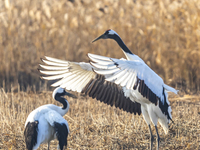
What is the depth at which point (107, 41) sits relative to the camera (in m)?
9.63

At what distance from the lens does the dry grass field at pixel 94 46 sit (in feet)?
23.1

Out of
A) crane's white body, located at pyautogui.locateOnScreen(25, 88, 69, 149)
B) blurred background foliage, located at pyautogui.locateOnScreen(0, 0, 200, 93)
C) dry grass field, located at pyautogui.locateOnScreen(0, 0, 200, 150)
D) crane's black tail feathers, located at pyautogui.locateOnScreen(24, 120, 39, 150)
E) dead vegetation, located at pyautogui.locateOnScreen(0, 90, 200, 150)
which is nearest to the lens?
crane's black tail feathers, located at pyautogui.locateOnScreen(24, 120, 39, 150)

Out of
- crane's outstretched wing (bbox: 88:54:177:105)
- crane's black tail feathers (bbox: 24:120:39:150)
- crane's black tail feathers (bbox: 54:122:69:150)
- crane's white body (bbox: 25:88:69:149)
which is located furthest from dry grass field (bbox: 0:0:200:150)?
crane's outstretched wing (bbox: 88:54:177:105)

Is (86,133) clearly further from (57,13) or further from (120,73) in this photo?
(57,13)

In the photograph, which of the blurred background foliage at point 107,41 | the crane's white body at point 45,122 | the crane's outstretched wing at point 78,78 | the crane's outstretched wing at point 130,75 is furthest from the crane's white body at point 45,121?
the blurred background foliage at point 107,41

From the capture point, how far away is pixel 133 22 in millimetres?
10102

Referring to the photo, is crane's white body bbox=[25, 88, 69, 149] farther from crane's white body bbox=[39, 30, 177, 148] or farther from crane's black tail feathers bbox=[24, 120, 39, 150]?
crane's white body bbox=[39, 30, 177, 148]

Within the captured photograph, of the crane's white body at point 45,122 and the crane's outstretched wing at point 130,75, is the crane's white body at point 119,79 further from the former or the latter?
the crane's white body at point 45,122

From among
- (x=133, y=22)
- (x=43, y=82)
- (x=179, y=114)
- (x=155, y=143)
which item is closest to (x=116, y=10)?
(x=133, y=22)

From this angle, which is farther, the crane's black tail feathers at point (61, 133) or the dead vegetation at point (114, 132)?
the dead vegetation at point (114, 132)

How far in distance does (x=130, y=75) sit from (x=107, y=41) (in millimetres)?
5458

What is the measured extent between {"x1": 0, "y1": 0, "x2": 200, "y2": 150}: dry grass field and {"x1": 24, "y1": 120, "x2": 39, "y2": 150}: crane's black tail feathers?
4.04 ft

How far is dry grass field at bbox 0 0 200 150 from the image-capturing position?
23.1 ft

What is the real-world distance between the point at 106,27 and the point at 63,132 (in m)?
5.45
